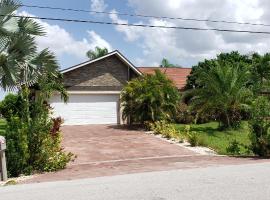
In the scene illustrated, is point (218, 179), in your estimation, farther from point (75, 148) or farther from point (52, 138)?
point (75, 148)

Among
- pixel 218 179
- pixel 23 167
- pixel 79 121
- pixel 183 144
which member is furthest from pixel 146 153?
pixel 79 121

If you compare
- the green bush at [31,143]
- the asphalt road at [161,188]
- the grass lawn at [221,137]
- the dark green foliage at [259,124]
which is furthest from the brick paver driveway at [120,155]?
the asphalt road at [161,188]

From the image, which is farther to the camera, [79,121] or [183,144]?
[79,121]

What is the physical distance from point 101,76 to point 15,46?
458 inches

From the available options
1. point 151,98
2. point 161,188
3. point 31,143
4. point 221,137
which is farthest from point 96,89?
point 161,188

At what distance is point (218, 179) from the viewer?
9.41m

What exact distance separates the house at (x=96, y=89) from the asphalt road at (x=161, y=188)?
1783cm

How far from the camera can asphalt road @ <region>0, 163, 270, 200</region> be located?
7.77m

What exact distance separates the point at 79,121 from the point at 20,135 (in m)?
16.0

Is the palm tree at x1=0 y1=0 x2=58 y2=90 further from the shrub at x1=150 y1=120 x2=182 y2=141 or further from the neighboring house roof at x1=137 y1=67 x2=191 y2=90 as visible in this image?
the neighboring house roof at x1=137 y1=67 x2=191 y2=90

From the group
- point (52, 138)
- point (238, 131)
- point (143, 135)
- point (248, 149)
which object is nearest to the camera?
point (52, 138)

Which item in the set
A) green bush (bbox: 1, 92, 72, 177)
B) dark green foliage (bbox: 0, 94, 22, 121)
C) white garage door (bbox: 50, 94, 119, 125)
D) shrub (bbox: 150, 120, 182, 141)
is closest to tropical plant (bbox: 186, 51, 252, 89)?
white garage door (bbox: 50, 94, 119, 125)

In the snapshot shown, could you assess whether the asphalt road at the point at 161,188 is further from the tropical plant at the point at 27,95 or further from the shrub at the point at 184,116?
the shrub at the point at 184,116

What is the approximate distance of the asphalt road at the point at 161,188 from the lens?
7.77 m
